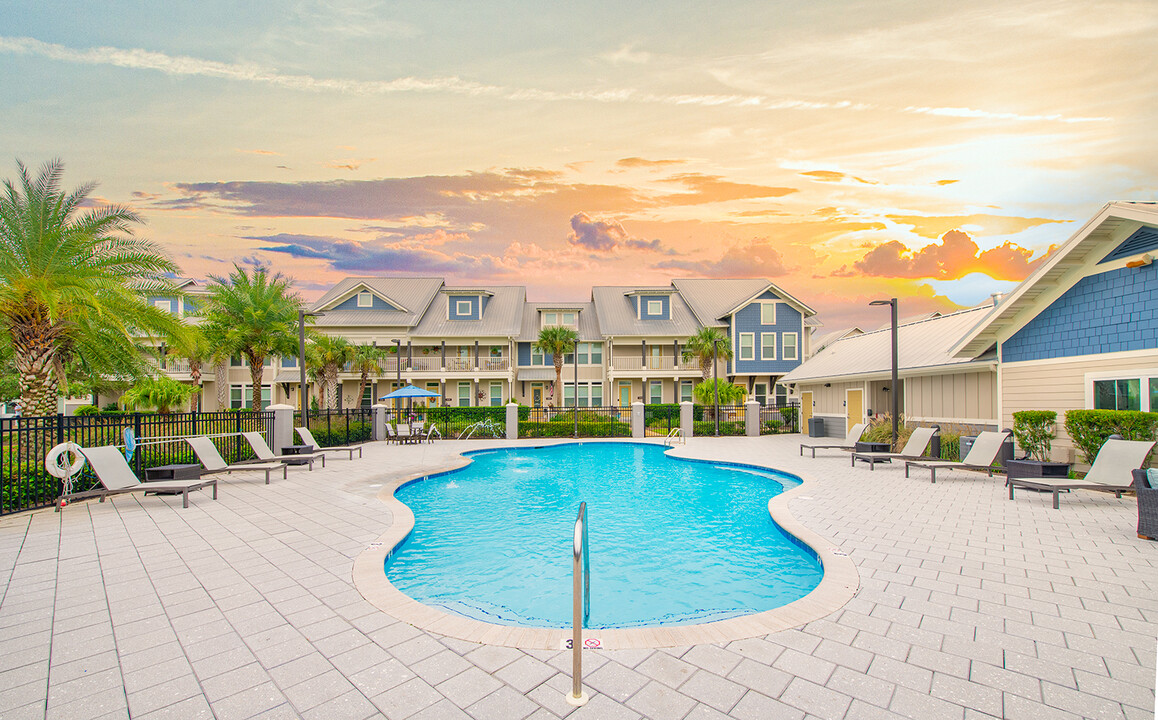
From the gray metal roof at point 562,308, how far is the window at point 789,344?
39.4 feet

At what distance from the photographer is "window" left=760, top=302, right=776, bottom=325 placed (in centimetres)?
3262

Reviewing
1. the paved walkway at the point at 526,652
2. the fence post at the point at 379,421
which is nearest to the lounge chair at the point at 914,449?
the paved walkway at the point at 526,652

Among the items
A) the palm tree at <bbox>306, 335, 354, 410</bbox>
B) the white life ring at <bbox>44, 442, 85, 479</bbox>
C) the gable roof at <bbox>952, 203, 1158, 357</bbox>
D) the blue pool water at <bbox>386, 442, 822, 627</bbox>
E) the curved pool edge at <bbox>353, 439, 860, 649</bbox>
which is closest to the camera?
the curved pool edge at <bbox>353, 439, 860, 649</bbox>

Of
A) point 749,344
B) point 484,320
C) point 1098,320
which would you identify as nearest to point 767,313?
point 749,344

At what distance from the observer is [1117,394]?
10.1 meters

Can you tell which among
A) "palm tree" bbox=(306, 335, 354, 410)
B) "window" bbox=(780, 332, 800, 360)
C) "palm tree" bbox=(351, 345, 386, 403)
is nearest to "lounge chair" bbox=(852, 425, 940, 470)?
"window" bbox=(780, 332, 800, 360)

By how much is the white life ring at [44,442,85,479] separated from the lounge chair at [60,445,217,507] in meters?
0.12

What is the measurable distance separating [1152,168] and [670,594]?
60.1 ft

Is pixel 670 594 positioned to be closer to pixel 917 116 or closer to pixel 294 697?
pixel 294 697

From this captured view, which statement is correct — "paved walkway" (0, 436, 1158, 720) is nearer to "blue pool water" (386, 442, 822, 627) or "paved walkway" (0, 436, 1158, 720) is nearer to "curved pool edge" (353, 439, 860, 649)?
"curved pool edge" (353, 439, 860, 649)

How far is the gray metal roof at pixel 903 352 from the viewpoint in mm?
16019

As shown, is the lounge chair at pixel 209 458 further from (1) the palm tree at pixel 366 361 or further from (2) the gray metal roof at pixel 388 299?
(2) the gray metal roof at pixel 388 299

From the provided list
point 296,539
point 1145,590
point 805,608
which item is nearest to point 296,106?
point 296,539

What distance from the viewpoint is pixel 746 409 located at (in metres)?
23.4
